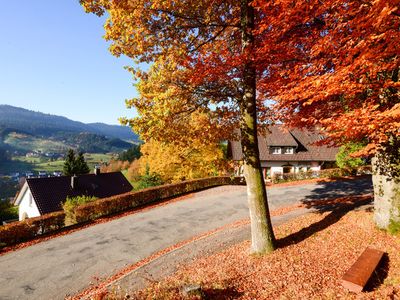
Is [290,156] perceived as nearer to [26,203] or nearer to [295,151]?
[295,151]

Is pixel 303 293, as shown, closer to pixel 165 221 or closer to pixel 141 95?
pixel 141 95

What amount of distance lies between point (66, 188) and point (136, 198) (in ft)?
59.4

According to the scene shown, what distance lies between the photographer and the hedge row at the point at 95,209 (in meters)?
16.3

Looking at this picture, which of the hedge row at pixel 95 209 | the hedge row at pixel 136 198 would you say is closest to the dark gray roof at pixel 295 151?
the hedge row at pixel 136 198

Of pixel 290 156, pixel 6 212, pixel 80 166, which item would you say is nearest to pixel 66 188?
pixel 6 212

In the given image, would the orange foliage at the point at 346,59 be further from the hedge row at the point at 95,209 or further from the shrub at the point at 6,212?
the shrub at the point at 6,212

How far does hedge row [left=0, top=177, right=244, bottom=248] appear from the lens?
16281 mm

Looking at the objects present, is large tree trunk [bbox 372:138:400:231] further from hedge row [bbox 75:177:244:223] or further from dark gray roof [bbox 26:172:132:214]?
dark gray roof [bbox 26:172:132:214]

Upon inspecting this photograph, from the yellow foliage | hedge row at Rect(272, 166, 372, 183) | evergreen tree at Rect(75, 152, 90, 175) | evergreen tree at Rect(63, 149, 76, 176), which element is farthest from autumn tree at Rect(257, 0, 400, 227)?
evergreen tree at Rect(63, 149, 76, 176)

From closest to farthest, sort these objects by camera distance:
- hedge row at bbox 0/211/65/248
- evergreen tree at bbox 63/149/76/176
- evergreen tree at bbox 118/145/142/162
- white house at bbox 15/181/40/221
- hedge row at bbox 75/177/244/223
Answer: hedge row at bbox 0/211/65/248, hedge row at bbox 75/177/244/223, white house at bbox 15/181/40/221, evergreen tree at bbox 63/149/76/176, evergreen tree at bbox 118/145/142/162

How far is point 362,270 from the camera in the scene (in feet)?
22.6

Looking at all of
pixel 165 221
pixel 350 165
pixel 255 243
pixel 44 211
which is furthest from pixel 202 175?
pixel 255 243

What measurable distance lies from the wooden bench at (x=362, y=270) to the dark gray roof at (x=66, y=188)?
102 ft

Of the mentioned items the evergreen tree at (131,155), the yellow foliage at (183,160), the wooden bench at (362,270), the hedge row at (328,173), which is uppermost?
the evergreen tree at (131,155)
